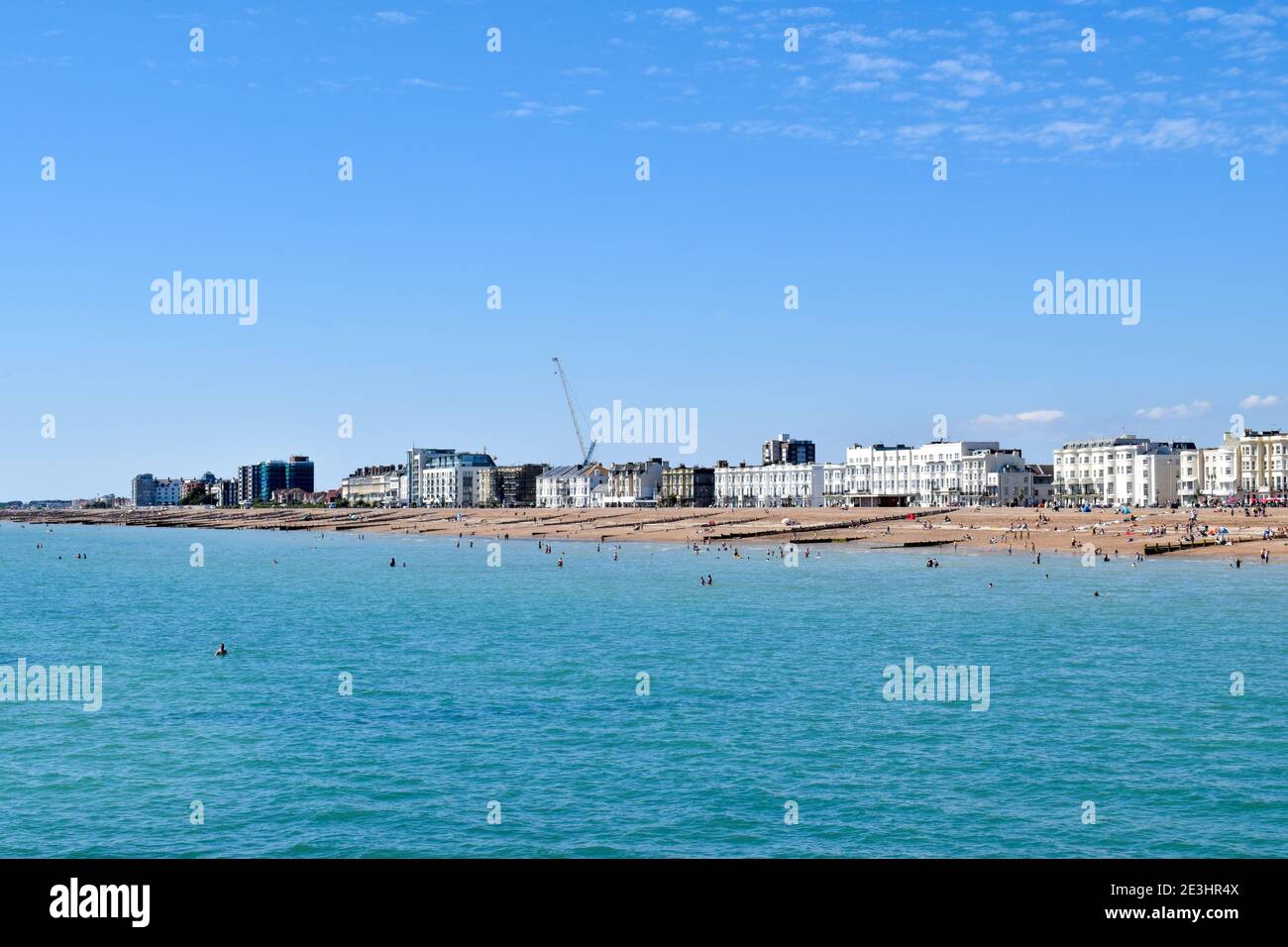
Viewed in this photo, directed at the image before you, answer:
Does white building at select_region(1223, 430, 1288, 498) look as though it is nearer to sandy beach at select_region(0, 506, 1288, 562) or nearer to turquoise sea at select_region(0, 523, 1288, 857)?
sandy beach at select_region(0, 506, 1288, 562)

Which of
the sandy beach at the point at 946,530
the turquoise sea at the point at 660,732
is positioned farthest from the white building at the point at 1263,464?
the turquoise sea at the point at 660,732

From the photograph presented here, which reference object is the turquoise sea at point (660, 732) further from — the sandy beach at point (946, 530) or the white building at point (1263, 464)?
the white building at point (1263, 464)

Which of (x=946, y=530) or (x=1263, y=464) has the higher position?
(x=1263, y=464)

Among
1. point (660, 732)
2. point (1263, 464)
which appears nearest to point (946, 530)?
point (1263, 464)

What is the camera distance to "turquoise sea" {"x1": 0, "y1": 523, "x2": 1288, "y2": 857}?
23.5m

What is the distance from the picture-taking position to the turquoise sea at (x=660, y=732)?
2355cm

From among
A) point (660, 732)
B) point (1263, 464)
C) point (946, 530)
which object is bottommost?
point (660, 732)

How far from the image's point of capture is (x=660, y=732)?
32.4 metres

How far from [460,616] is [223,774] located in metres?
36.9

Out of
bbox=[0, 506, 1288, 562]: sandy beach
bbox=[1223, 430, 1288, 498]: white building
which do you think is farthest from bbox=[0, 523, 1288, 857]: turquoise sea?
bbox=[1223, 430, 1288, 498]: white building

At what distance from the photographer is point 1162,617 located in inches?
2325

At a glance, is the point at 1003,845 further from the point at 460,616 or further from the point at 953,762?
the point at 460,616

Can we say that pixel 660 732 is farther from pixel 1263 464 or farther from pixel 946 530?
pixel 1263 464
